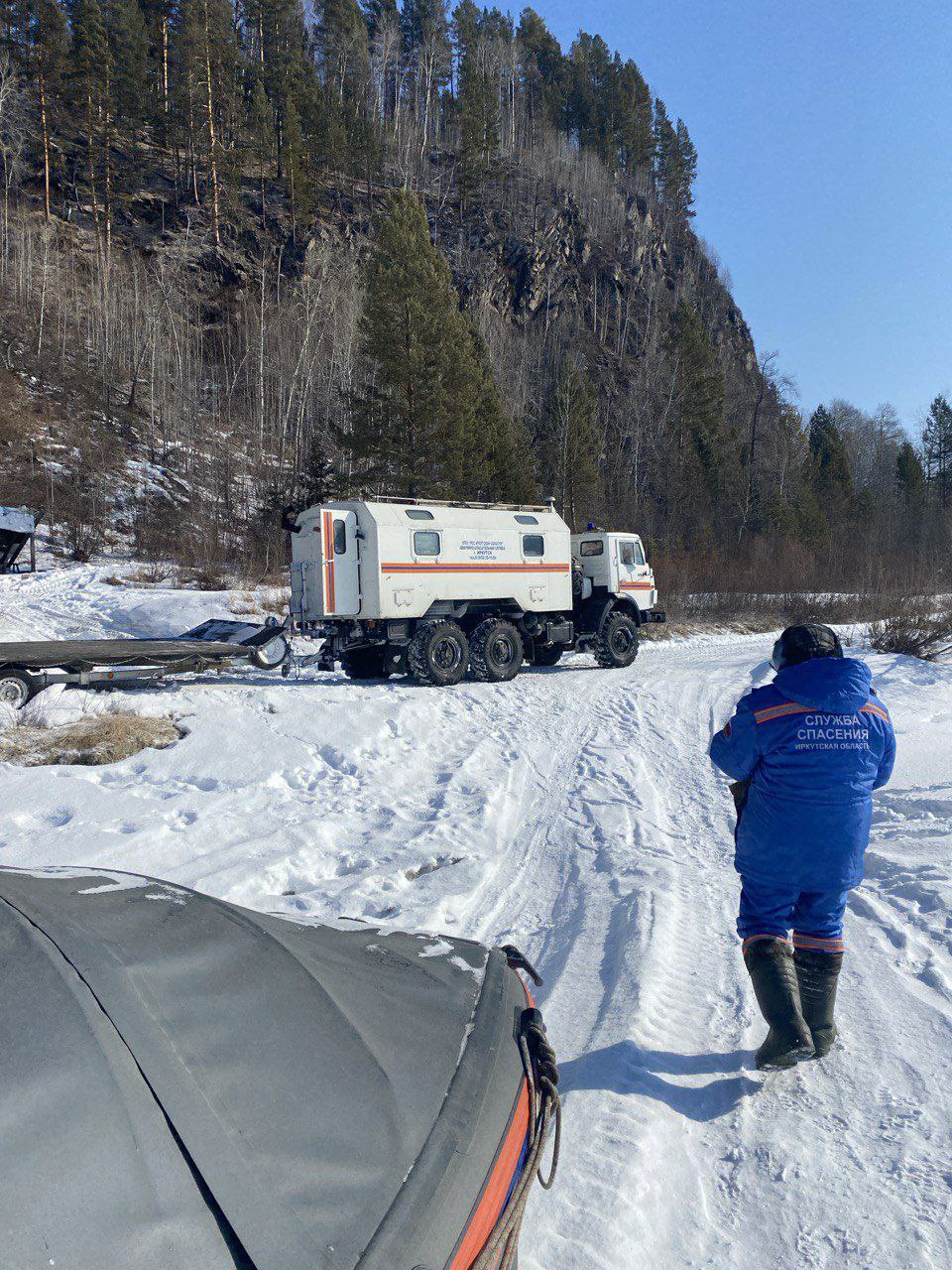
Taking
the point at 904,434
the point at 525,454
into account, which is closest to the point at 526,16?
the point at 904,434

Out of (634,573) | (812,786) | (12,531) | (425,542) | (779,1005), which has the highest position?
(12,531)

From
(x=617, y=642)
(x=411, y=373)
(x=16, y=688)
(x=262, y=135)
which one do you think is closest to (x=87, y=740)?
(x=16, y=688)

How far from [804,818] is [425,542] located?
1098cm

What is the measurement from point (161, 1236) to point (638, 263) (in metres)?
74.9

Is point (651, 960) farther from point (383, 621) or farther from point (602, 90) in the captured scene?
point (602, 90)

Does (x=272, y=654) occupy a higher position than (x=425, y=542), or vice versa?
(x=425, y=542)

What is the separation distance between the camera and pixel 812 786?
9.31 ft

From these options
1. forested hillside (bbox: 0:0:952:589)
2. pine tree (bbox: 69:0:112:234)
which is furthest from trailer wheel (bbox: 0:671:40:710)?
pine tree (bbox: 69:0:112:234)

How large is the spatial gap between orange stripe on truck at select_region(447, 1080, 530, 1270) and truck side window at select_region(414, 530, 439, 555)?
11782 millimetres

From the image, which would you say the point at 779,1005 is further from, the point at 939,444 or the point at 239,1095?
the point at 939,444

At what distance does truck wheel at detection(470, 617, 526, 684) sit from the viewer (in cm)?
1377

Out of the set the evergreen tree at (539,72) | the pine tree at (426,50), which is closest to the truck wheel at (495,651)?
the pine tree at (426,50)

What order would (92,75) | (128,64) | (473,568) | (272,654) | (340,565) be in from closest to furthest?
(340,565) → (272,654) → (473,568) → (92,75) → (128,64)

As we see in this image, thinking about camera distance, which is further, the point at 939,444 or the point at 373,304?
the point at 939,444
